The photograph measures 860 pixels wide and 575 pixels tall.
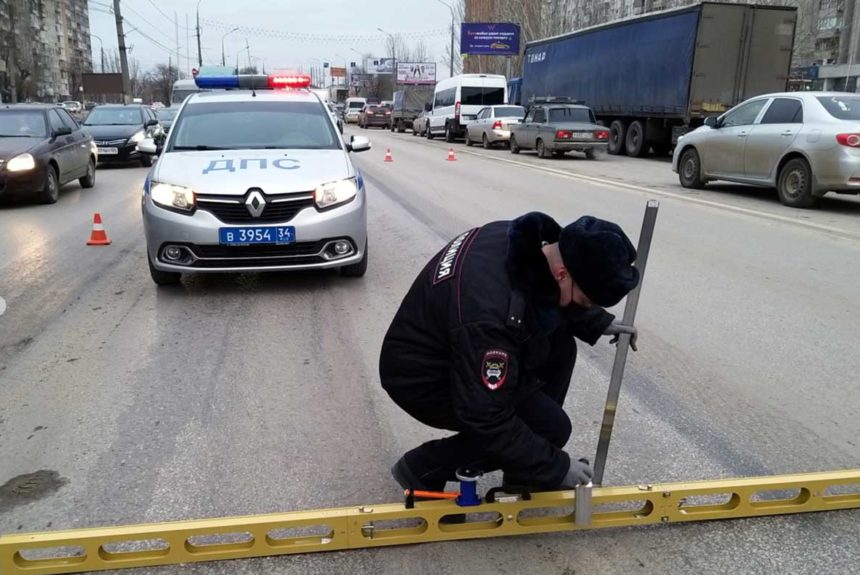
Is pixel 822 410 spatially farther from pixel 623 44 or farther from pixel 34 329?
pixel 623 44

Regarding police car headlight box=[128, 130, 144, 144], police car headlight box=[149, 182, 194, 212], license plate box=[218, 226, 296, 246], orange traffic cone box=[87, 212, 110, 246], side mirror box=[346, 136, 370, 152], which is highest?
side mirror box=[346, 136, 370, 152]

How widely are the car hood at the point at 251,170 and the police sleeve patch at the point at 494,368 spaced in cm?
391

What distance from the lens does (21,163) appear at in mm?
11016

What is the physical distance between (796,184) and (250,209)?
28.4ft

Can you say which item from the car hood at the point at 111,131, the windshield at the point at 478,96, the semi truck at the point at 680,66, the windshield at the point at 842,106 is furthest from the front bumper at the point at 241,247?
the windshield at the point at 478,96

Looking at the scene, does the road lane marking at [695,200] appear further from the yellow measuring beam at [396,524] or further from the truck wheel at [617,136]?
the yellow measuring beam at [396,524]

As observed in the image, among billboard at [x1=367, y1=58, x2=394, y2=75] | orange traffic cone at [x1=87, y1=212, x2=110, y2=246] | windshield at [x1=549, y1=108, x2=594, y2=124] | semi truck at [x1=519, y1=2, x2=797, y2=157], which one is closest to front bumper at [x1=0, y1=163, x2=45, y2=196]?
orange traffic cone at [x1=87, y1=212, x2=110, y2=246]

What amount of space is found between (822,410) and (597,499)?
1778 mm

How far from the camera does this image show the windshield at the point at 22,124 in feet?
39.1

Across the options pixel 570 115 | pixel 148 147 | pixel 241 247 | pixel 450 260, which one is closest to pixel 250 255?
pixel 241 247

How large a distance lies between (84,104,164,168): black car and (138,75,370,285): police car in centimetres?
1152

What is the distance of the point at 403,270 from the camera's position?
6895 mm

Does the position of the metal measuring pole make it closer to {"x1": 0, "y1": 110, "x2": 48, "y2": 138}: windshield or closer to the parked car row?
the parked car row

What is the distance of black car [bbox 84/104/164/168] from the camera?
1747 cm
